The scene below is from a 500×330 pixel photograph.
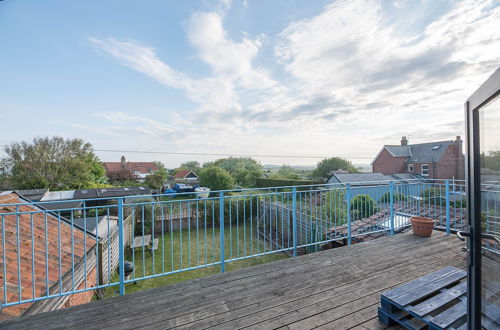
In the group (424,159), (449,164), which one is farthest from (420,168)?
(449,164)

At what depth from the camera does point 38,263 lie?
2.61 m

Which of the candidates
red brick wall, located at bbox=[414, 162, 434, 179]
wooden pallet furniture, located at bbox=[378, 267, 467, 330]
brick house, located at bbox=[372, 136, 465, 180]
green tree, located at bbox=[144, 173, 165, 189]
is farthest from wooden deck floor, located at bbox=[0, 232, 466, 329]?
green tree, located at bbox=[144, 173, 165, 189]

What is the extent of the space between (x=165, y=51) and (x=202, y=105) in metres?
7.58

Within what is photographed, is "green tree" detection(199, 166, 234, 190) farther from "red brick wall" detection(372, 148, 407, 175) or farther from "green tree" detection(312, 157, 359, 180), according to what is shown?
"red brick wall" detection(372, 148, 407, 175)

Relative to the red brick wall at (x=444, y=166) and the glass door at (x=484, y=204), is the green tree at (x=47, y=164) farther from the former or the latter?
the red brick wall at (x=444, y=166)

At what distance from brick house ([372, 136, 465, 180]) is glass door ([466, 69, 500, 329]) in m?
23.0

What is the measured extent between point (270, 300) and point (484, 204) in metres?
1.72

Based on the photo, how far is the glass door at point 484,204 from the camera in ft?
3.35

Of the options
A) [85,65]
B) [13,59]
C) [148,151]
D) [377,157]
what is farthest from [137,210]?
[377,157]

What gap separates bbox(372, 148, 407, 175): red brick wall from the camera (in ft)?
78.3

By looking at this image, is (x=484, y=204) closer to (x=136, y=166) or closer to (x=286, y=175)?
(x=286, y=175)

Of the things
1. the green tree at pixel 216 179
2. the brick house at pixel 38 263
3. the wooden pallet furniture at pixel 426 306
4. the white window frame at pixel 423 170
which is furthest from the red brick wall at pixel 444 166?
the brick house at pixel 38 263

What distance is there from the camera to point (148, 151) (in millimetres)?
24531

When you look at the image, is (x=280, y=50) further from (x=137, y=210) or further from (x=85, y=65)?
(x=137, y=210)
